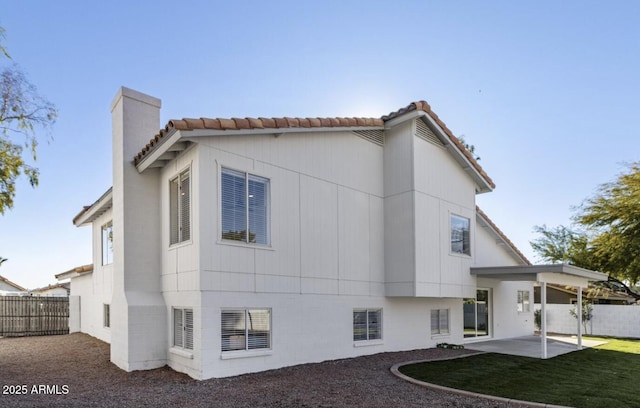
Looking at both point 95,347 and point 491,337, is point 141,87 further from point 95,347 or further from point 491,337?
point 491,337

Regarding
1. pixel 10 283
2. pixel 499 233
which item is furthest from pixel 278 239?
pixel 10 283

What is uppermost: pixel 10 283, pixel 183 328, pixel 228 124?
pixel 228 124

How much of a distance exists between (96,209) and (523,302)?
19.5 m

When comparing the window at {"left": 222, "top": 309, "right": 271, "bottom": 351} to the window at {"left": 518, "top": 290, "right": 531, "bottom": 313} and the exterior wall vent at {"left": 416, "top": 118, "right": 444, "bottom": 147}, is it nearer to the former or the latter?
the exterior wall vent at {"left": 416, "top": 118, "right": 444, "bottom": 147}

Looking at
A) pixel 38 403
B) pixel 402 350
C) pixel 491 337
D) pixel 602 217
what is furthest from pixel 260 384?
pixel 602 217

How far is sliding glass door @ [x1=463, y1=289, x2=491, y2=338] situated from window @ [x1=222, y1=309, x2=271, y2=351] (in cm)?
984

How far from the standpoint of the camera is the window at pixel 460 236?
50.4 ft

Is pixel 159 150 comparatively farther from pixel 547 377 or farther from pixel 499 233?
pixel 499 233

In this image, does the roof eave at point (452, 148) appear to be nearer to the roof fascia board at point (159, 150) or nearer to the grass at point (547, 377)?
the grass at point (547, 377)

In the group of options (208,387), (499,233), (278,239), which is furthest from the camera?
(499,233)

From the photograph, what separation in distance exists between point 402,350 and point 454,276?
10.3 ft

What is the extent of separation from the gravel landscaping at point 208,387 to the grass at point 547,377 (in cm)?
99

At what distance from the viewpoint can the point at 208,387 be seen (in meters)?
8.42

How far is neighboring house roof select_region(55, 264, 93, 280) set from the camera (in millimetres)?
17428
